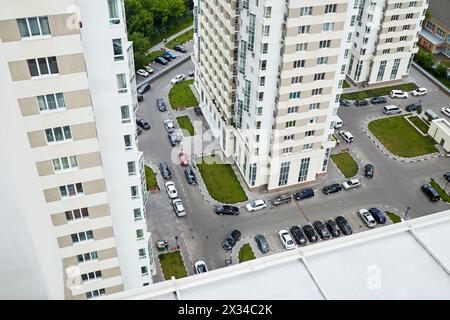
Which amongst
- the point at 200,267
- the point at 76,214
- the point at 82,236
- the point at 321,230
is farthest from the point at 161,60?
the point at 76,214

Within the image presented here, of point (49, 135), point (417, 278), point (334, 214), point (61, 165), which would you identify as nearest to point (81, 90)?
point (49, 135)

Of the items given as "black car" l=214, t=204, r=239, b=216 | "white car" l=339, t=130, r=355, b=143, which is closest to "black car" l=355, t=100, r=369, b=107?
"white car" l=339, t=130, r=355, b=143

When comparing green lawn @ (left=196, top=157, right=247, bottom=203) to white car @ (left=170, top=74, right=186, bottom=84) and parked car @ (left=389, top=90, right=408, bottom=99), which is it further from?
parked car @ (left=389, top=90, right=408, bottom=99)

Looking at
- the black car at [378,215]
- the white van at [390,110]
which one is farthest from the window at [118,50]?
the white van at [390,110]

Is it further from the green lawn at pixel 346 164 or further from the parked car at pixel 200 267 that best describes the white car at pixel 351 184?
the parked car at pixel 200 267

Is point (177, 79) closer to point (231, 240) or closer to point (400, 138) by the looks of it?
point (231, 240)

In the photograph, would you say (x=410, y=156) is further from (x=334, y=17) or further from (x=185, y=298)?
(x=185, y=298)
